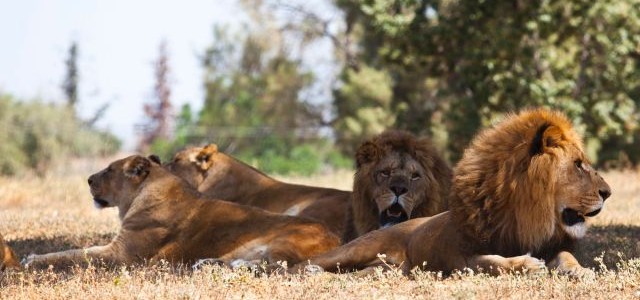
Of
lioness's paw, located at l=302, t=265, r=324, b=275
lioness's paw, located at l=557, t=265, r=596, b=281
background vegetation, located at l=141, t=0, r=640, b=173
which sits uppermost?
background vegetation, located at l=141, t=0, r=640, b=173

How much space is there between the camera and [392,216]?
8844 mm

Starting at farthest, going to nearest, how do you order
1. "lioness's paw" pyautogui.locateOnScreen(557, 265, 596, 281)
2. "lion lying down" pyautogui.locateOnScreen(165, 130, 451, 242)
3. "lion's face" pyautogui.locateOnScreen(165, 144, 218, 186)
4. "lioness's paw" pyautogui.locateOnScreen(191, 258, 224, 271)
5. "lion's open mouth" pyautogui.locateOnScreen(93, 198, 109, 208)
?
"lion's face" pyautogui.locateOnScreen(165, 144, 218, 186) < "lion's open mouth" pyautogui.locateOnScreen(93, 198, 109, 208) < "lion lying down" pyautogui.locateOnScreen(165, 130, 451, 242) < "lioness's paw" pyautogui.locateOnScreen(191, 258, 224, 271) < "lioness's paw" pyautogui.locateOnScreen(557, 265, 596, 281)

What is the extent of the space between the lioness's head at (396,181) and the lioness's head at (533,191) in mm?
1691

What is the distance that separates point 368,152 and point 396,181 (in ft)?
1.47

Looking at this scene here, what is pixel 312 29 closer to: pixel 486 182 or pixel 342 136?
pixel 342 136

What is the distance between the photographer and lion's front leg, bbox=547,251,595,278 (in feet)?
21.9

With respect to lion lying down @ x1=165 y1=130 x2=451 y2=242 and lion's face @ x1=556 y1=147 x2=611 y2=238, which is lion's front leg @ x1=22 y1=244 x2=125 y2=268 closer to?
lion lying down @ x1=165 y1=130 x2=451 y2=242

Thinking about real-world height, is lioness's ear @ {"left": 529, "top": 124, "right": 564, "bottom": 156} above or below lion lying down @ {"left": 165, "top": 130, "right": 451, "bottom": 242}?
above

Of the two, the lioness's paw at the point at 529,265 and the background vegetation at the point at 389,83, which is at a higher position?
the background vegetation at the point at 389,83

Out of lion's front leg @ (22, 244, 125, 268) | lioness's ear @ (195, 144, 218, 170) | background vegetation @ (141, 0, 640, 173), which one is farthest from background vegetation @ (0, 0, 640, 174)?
lion's front leg @ (22, 244, 125, 268)

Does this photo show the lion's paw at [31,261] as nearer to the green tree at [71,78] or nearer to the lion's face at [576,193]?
the lion's face at [576,193]

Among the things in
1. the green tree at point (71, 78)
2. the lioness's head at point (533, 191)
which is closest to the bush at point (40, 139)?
the green tree at point (71, 78)

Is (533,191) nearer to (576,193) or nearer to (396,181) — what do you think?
(576,193)

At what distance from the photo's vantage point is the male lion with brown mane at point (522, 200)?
6.86 m
